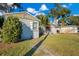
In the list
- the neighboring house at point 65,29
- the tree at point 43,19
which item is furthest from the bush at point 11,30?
the neighboring house at point 65,29

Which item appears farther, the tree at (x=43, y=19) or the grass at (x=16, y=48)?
the tree at (x=43, y=19)

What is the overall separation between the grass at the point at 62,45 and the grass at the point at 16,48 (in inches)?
6.6

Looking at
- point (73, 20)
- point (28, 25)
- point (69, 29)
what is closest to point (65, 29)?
point (69, 29)

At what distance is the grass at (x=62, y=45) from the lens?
13.6ft

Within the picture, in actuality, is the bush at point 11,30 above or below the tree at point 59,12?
below

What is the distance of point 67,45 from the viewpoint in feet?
13.7

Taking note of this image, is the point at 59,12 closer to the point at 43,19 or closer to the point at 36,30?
the point at 43,19

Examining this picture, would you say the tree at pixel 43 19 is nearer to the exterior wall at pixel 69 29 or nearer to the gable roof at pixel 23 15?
the gable roof at pixel 23 15

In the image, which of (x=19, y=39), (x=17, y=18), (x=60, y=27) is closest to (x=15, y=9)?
(x=17, y=18)

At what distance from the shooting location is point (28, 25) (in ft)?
14.0

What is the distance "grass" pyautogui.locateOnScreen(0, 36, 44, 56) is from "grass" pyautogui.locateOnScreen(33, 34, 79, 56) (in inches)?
6.6

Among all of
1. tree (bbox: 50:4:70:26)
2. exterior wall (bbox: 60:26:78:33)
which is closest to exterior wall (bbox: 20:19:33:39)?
tree (bbox: 50:4:70:26)

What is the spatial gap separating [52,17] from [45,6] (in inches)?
9.3

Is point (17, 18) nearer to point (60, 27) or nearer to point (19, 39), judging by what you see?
point (19, 39)
